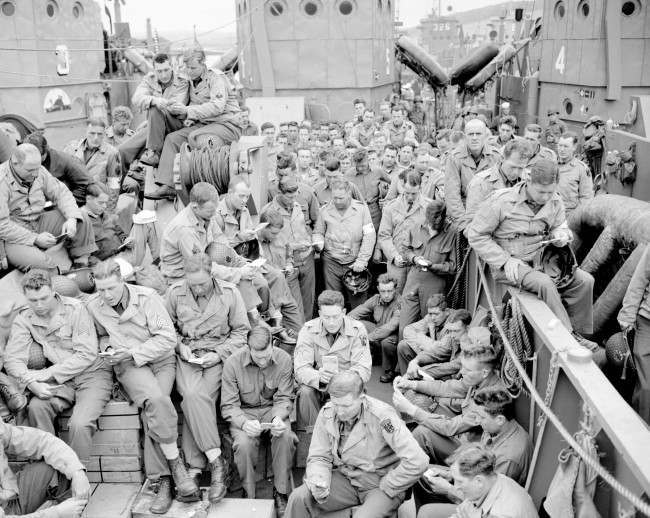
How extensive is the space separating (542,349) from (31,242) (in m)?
4.77

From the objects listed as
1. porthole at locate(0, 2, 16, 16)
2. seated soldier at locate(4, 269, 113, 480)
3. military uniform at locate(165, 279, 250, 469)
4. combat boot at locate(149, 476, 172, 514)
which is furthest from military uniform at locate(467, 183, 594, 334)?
porthole at locate(0, 2, 16, 16)

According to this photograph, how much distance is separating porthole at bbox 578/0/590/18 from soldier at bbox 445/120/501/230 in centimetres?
1054

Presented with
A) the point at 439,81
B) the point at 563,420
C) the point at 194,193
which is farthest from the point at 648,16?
the point at 563,420

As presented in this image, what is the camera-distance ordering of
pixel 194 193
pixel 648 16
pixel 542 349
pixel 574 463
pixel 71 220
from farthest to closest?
pixel 648 16, pixel 71 220, pixel 194 193, pixel 542 349, pixel 574 463

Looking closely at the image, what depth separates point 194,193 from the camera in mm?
6422

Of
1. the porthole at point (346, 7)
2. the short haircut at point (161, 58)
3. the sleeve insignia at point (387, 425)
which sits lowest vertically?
the sleeve insignia at point (387, 425)

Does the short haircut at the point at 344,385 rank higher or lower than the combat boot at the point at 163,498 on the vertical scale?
higher

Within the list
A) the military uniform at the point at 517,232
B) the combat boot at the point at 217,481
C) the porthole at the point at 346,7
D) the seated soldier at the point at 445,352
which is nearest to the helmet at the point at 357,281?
the seated soldier at the point at 445,352

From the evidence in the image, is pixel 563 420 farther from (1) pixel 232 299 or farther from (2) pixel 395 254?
(2) pixel 395 254

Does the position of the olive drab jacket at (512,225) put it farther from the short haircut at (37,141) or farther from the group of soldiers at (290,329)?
the short haircut at (37,141)

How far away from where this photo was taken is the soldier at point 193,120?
27.6 ft

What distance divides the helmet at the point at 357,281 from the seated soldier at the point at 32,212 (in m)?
3.05

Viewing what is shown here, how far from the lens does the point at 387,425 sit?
15.7 feet

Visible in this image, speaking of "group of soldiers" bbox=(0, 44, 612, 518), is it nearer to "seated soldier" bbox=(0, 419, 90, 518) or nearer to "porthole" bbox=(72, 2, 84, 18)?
"seated soldier" bbox=(0, 419, 90, 518)
